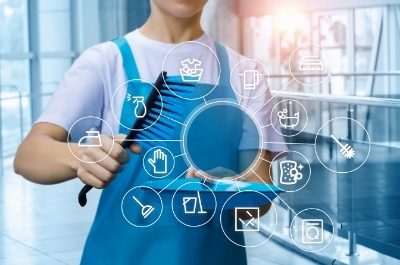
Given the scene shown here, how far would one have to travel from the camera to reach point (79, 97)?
71 cm

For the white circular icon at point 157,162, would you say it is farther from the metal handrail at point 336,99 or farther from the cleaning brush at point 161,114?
the metal handrail at point 336,99

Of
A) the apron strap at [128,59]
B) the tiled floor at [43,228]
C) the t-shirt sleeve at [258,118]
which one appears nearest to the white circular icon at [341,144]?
the t-shirt sleeve at [258,118]

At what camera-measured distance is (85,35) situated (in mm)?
1238

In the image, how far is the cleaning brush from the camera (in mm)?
709

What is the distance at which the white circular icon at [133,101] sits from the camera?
71 centimetres

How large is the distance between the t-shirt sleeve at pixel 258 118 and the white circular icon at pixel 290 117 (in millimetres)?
25

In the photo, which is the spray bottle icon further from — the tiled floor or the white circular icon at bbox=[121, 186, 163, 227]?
the tiled floor

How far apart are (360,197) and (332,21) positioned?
0.53m

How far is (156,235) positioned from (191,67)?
0.40ft

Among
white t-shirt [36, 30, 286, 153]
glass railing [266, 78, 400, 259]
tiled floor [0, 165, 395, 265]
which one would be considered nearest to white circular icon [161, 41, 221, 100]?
white t-shirt [36, 30, 286, 153]

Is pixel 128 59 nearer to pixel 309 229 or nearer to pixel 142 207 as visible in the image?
pixel 142 207

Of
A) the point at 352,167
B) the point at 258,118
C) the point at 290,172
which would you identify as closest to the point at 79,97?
the point at 258,118

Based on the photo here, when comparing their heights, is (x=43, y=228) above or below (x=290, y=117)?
below

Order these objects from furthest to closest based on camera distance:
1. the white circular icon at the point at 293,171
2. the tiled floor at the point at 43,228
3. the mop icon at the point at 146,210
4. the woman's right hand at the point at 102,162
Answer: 1. the tiled floor at the point at 43,228
2. the white circular icon at the point at 293,171
3. the mop icon at the point at 146,210
4. the woman's right hand at the point at 102,162
